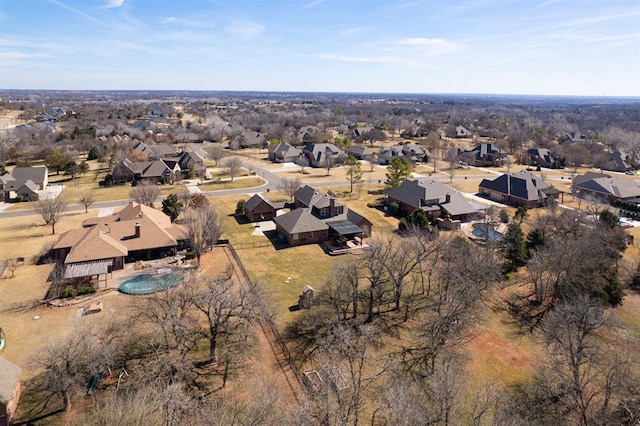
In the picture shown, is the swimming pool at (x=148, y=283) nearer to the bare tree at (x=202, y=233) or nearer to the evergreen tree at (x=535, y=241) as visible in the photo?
the bare tree at (x=202, y=233)

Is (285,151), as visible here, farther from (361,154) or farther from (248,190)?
(248,190)

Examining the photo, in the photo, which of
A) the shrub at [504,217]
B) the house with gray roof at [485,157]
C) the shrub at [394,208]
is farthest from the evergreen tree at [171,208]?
the house with gray roof at [485,157]

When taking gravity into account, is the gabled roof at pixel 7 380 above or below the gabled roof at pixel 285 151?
below

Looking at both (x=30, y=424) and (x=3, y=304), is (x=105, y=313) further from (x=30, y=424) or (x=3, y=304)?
(x=30, y=424)

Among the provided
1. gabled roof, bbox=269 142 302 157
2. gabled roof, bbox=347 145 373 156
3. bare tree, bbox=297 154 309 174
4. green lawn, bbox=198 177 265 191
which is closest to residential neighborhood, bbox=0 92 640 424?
green lawn, bbox=198 177 265 191

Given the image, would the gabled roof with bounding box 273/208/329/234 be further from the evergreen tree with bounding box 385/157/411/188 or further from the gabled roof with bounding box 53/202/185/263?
the evergreen tree with bounding box 385/157/411/188
